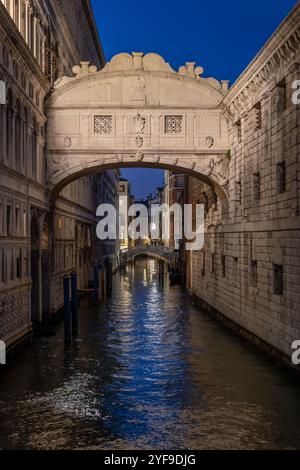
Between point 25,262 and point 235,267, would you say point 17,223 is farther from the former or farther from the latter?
point 235,267

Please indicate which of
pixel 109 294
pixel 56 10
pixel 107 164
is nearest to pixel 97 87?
pixel 107 164

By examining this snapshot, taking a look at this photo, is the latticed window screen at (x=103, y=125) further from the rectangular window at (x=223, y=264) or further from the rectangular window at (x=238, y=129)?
the rectangular window at (x=223, y=264)

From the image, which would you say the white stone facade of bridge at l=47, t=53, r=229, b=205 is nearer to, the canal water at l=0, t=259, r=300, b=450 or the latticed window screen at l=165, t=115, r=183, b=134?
the latticed window screen at l=165, t=115, r=183, b=134

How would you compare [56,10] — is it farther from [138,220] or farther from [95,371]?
[138,220]

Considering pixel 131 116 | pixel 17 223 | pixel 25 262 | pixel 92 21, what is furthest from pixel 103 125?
pixel 92 21

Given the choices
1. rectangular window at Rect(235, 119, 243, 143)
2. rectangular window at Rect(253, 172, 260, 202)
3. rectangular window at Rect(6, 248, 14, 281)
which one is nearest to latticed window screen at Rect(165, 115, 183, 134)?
rectangular window at Rect(235, 119, 243, 143)

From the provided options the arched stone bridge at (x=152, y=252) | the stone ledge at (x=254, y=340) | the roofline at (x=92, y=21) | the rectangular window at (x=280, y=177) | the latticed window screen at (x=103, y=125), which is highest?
the roofline at (x=92, y=21)

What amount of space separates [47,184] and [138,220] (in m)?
110

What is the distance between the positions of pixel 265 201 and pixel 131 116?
6750 mm

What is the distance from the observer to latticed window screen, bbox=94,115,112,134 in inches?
846

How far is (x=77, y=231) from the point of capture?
3284 cm

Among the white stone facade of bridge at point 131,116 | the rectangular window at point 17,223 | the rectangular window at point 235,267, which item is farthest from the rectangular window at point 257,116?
the rectangular window at point 17,223

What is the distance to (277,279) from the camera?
16.1 m

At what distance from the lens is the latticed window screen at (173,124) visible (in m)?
21.6
